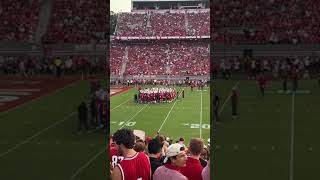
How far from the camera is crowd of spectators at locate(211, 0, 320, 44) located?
56.0ft

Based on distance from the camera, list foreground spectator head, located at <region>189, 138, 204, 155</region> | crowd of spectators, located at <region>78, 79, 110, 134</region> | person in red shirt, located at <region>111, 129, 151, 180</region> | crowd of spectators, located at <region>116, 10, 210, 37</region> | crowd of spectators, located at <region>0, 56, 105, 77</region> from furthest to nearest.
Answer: crowd of spectators, located at <region>116, 10, 210, 37</region> < crowd of spectators, located at <region>0, 56, 105, 77</region> < crowd of spectators, located at <region>78, 79, 110, 134</region> < foreground spectator head, located at <region>189, 138, 204, 155</region> < person in red shirt, located at <region>111, 129, 151, 180</region>

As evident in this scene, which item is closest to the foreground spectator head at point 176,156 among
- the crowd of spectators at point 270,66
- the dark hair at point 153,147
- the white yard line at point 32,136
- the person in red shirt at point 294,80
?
the dark hair at point 153,147

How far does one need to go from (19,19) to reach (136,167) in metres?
15.4

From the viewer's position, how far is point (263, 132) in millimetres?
9398

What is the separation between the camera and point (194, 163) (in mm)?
2945

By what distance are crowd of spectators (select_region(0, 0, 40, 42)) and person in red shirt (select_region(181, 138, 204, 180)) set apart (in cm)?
→ 1388

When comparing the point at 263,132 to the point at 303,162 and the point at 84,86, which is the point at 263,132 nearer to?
the point at 303,162

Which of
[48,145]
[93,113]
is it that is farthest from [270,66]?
[48,145]

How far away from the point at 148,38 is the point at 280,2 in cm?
1982

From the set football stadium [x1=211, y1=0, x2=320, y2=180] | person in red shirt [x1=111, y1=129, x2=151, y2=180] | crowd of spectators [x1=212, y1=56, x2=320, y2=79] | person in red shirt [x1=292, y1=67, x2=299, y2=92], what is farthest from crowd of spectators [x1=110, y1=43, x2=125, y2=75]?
person in red shirt [x1=111, y1=129, x2=151, y2=180]

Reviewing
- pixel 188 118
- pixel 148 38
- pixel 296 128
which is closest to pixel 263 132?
pixel 296 128

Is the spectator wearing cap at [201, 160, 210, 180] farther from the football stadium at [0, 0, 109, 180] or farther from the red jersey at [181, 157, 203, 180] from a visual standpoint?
the football stadium at [0, 0, 109, 180]

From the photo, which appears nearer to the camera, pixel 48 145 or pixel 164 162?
pixel 164 162

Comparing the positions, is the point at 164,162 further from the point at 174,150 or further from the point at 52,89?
the point at 52,89
